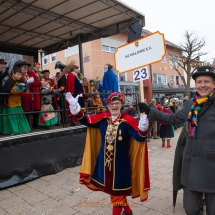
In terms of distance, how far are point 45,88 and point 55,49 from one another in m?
4.52

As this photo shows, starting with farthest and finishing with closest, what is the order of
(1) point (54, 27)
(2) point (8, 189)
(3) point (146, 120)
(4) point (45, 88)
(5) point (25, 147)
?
(1) point (54, 27), (4) point (45, 88), (5) point (25, 147), (2) point (8, 189), (3) point (146, 120)

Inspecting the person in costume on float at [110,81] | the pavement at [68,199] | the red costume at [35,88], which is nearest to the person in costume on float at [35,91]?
the red costume at [35,88]

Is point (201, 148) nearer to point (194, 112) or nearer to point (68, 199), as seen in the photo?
point (194, 112)

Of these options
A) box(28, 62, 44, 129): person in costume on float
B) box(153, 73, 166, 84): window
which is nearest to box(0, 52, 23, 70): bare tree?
box(28, 62, 44, 129): person in costume on float

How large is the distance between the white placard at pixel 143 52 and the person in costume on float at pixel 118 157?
1.00 meters

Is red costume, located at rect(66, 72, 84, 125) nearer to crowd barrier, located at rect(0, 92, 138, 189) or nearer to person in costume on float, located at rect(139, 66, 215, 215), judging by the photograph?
crowd barrier, located at rect(0, 92, 138, 189)

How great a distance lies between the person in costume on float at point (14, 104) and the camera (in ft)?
15.8

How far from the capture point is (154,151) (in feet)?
24.1

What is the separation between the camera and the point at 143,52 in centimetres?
367

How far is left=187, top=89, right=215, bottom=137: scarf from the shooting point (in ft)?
7.47

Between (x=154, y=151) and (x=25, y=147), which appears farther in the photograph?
(x=154, y=151)

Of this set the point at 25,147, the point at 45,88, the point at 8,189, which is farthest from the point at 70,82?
the point at 8,189

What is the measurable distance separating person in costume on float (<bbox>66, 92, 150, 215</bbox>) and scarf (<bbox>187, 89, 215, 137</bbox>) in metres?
0.59

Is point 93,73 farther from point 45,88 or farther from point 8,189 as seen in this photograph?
point 8,189
